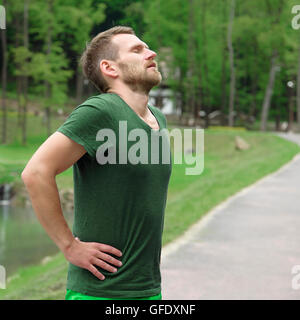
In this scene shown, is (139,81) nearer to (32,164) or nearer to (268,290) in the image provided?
(32,164)

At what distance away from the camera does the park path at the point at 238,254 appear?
5.47 meters

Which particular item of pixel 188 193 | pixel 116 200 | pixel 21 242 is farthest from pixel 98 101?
pixel 21 242

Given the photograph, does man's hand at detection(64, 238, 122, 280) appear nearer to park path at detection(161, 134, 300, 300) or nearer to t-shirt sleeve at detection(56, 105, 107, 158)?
t-shirt sleeve at detection(56, 105, 107, 158)

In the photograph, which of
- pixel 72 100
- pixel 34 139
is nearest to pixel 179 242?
pixel 34 139

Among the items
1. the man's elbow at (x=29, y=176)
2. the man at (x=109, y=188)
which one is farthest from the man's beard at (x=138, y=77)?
the man's elbow at (x=29, y=176)

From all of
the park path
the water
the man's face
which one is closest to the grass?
the park path

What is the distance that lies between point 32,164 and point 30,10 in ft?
129

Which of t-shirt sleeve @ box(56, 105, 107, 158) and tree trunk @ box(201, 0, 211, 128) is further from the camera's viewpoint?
tree trunk @ box(201, 0, 211, 128)

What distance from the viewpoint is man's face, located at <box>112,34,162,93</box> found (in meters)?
2.52

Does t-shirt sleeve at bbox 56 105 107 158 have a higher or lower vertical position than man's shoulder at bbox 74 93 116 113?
lower

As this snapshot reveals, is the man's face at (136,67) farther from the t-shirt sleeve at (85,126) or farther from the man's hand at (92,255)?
the man's hand at (92,255)

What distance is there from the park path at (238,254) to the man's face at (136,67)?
308 cm

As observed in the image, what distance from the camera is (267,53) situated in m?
45.7

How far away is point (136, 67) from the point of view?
253cm
